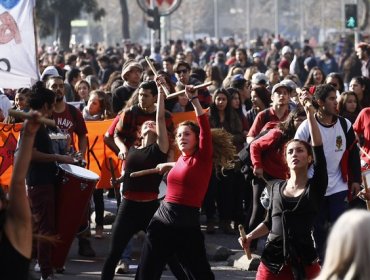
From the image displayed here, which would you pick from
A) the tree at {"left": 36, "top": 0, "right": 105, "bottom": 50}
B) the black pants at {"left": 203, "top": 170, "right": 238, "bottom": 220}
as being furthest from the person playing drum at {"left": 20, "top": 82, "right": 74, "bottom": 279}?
the tree at {"left": 36, "top": 0, "right": 105, "bottom": 50}

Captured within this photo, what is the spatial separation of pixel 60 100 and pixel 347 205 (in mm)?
2592

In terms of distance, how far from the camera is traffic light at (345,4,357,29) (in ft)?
97.4

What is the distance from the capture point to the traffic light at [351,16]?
29680mm

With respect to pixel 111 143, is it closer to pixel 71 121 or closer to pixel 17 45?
pixel 71 121

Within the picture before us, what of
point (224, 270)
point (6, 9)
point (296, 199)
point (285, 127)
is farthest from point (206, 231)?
point (296, 199)

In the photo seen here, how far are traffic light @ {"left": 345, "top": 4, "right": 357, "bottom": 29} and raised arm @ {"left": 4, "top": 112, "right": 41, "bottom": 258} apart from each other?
24150mm

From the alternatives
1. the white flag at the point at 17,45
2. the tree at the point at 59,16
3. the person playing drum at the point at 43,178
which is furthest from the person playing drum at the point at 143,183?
the tree at the point at 59,16

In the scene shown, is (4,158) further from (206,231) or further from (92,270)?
(206,231)

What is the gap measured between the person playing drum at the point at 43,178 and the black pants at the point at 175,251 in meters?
1.40

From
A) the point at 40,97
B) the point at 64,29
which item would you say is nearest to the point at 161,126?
the point at 40,97

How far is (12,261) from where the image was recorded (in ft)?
18.9

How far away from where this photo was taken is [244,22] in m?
120

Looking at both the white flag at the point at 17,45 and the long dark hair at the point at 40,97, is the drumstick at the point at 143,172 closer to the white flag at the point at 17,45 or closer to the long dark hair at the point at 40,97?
the long dark hair at the point at 40,97

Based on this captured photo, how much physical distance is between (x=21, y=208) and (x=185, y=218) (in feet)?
11.2
